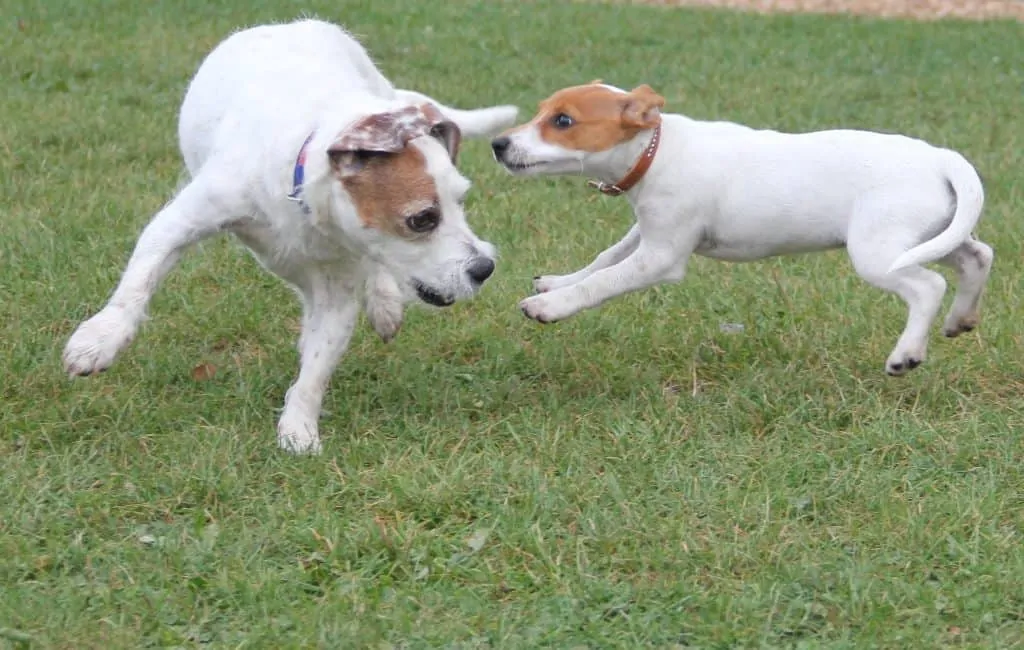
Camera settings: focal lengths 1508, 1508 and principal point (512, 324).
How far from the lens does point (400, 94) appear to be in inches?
236

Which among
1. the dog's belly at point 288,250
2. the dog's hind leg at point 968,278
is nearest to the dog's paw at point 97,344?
the dog's belly at point 288,250

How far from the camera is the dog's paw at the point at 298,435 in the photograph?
16.4 feet

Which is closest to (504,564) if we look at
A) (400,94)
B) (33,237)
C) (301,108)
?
(301,108)

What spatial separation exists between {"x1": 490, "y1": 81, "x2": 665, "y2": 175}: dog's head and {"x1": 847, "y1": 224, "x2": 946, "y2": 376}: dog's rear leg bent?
891mm

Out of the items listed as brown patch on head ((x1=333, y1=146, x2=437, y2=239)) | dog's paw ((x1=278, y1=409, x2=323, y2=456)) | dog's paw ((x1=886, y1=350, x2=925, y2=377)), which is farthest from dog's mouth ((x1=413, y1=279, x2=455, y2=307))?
dog's paw ((x1=886, y1=350, x2=925, y2=377))

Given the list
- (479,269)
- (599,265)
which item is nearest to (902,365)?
(599,265)

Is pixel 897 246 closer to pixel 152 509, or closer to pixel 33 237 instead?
pixel 152 509

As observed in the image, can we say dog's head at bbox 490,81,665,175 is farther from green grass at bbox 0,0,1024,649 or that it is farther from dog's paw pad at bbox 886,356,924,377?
dog's paw pad at bbox 886,356,924,377

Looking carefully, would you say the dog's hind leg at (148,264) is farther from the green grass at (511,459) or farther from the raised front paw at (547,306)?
the raised front paw at (547,306)

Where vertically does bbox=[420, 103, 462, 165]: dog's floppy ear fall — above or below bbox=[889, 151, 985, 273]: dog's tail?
above

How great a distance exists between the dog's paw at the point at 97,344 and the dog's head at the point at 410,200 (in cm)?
78

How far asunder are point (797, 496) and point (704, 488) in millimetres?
287

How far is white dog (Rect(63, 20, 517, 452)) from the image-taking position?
457 cm

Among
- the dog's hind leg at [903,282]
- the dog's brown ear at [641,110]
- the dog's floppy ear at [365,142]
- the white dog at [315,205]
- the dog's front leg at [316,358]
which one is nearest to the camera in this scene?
the dog's floppy ear at [365,142]
